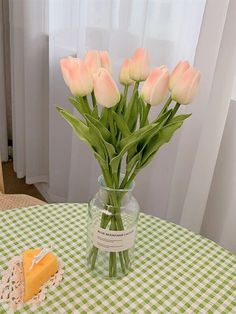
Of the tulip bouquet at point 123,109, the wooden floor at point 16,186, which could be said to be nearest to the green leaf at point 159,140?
the tulip bouquet at point 123,109

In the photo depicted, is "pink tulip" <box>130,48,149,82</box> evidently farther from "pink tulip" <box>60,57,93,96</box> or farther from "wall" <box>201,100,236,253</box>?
"wall" <box>201,100,236,253</box>

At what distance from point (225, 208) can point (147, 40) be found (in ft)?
2.21

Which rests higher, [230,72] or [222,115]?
[230,72]

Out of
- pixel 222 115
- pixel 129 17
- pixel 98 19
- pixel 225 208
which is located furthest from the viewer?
pixel 98 19

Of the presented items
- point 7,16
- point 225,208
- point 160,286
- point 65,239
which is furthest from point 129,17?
point 7,16

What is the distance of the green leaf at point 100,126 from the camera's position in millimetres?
706

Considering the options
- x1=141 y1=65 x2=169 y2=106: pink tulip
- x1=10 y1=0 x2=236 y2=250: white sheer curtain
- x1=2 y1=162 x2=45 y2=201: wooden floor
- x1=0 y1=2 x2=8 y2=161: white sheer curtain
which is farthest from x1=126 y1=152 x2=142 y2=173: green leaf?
x1=0 y1=2 x2=8 y2=161: white sheer curtain

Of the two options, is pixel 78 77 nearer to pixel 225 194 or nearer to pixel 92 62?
pixel 92 62

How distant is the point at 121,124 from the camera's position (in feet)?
2.41

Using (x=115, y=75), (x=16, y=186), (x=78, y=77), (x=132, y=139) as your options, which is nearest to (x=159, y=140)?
(x=132, y=139)

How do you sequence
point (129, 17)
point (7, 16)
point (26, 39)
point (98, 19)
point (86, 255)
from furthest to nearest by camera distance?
1. point (7, 16)
2. point (26, 39)
3. point (98, 19)
4. point (129, 17)
5. point (86, 255)

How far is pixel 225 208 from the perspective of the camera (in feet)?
4.36

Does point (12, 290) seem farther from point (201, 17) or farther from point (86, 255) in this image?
point (201, 17)

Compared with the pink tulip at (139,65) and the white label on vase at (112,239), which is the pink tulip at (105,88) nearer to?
the pink tulip at (139,65)
